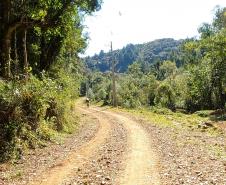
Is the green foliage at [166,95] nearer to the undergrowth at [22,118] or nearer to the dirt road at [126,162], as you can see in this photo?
the dirt road at [126,162]

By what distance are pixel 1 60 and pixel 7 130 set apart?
8.07 metres

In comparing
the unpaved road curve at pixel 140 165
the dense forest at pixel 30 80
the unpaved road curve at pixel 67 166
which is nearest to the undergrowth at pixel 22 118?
the dense forest at pixel 30 80

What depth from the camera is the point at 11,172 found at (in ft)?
49.0

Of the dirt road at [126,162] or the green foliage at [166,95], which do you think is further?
the green foliage at [166,95]

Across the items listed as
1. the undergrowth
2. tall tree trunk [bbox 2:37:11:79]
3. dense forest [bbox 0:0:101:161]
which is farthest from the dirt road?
tall tree trunk [bbox 2:37:11:79]

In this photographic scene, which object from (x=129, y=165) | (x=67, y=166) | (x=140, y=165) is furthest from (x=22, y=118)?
(x=140, y=165)

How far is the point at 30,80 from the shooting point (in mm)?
21422

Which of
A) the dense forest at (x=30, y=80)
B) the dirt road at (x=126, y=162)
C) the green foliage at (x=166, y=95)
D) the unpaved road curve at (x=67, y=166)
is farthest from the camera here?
the green foliage at (x=166, y=95)

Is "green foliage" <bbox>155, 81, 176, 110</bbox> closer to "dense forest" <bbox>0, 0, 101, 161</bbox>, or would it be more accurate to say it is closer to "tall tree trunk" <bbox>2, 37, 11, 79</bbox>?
"dense forest" <bbox>0, 0, 101, 161</bbox>

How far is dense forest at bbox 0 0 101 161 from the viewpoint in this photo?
60.7 ft

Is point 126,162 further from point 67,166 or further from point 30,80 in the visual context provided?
point 30,80

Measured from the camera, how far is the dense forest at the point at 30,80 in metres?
18.5

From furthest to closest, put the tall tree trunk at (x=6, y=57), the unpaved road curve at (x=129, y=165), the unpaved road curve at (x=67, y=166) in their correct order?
the tall tree trunk at (x=6, y=57) < the unpaved road curve at (x=67, y=166) < the unpaved road curve at (x=129, y=165)

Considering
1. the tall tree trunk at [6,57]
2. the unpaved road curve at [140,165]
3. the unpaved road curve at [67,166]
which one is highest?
the tall tree trunk at [6,57]
